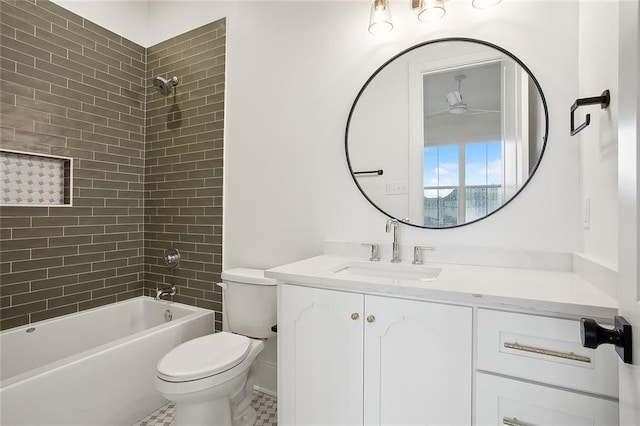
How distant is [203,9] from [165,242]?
1777 mm

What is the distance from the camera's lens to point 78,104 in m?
2.12

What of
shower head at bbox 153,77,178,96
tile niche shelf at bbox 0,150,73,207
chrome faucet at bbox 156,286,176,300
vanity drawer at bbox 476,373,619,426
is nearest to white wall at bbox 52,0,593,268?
shower head at bbox 153,77,178,96

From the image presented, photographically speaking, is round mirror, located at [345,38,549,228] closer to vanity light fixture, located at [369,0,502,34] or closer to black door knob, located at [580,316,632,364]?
vanity light fixture, located at [369,0,502,34]

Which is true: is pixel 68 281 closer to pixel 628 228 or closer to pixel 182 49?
pixel 182 49

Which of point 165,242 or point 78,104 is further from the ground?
point 78,104

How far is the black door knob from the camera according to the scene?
0.53m

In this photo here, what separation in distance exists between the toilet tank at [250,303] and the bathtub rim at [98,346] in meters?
A: 0.38

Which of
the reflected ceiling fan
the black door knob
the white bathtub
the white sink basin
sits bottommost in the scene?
the white bathtub

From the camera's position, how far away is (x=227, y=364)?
140 centimetres

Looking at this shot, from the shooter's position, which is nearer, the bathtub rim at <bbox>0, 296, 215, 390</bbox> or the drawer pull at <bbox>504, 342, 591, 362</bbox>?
the drawer pull at <bbox>504, 342, 591, 362</bbox>

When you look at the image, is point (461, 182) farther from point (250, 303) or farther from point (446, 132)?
point (250, 303)

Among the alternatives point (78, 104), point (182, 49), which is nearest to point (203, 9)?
point (182, 49)

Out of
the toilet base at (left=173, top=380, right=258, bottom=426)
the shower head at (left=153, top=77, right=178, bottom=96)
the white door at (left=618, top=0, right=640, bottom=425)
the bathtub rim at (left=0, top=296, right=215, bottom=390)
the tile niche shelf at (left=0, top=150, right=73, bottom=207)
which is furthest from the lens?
the shower head at (left=153, top=77, right=178, bottom=96)

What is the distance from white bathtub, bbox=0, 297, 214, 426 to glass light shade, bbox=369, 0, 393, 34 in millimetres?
2074
